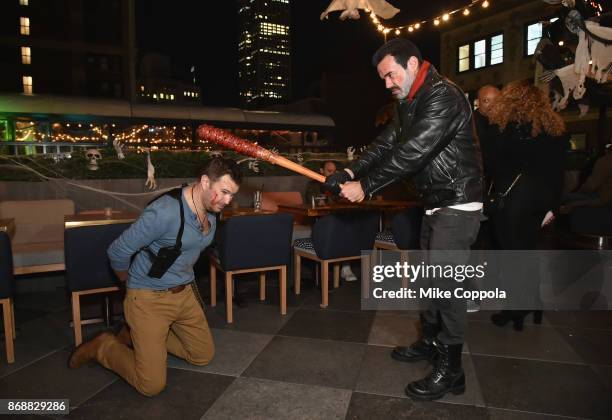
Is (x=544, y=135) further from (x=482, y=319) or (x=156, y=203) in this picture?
(x=156, y=203)

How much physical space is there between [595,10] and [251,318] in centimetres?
521

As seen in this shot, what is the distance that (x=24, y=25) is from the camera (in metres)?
26.2

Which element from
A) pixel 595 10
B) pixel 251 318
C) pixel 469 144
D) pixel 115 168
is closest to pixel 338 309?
pixel 251 318

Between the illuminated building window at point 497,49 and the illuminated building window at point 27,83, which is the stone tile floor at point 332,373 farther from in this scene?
the illuminated building window at point 27,83

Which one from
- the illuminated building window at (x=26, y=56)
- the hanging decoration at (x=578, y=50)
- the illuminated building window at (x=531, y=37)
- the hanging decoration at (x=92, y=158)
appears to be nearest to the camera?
the hanging decoration at (x=578, y=50)

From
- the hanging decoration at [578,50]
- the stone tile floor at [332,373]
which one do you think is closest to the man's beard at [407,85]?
the stone tile floor at [332,373]

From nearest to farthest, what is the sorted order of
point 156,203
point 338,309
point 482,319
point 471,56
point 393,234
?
point 156,203 < point 482,319 < point 338,309 < point 393,234 < point 471,56

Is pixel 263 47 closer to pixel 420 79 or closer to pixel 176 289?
pixel 420 79

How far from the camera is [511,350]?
3.09 meters

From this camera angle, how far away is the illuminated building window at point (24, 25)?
26109 millimetres

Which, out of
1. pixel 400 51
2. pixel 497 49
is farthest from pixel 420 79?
pixel 497 49

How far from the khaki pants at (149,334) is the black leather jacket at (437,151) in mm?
1410

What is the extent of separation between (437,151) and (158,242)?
1.74 metres

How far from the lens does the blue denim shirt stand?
7.72 feet
